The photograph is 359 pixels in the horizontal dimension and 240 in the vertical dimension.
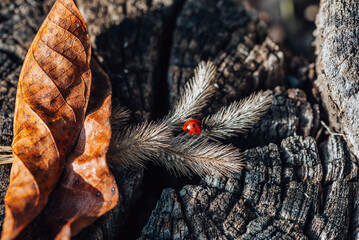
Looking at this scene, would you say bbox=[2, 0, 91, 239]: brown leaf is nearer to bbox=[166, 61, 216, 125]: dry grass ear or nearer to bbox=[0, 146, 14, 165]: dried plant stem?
bbox=[0, 146, 14, 165]: dried plant stem

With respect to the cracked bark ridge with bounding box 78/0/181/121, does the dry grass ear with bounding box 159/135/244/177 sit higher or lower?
lower

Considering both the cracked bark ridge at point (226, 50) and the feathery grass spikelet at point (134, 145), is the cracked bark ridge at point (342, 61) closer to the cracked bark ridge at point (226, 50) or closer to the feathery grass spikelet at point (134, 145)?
A: the cracked bark ridge at point (226, 50)

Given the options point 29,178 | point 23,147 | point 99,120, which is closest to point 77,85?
point 99,120

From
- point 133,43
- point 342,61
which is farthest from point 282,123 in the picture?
point 133,43

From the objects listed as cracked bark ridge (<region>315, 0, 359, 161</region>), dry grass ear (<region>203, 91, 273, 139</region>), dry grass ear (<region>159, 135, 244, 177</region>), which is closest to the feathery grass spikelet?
dry grass ear (<region>159, 135, 244, 177</region>)

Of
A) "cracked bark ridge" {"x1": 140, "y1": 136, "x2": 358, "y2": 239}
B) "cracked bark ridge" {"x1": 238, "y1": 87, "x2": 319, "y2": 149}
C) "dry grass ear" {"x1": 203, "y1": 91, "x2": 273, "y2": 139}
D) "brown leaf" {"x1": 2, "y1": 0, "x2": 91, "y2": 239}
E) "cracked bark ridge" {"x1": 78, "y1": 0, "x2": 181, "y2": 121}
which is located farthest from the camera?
"cracked bark ridge" {"x1": 78, "y1": 0, "x2": 181, "y2": 121}

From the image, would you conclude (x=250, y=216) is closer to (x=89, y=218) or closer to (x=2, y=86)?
(x=89, y=218)
